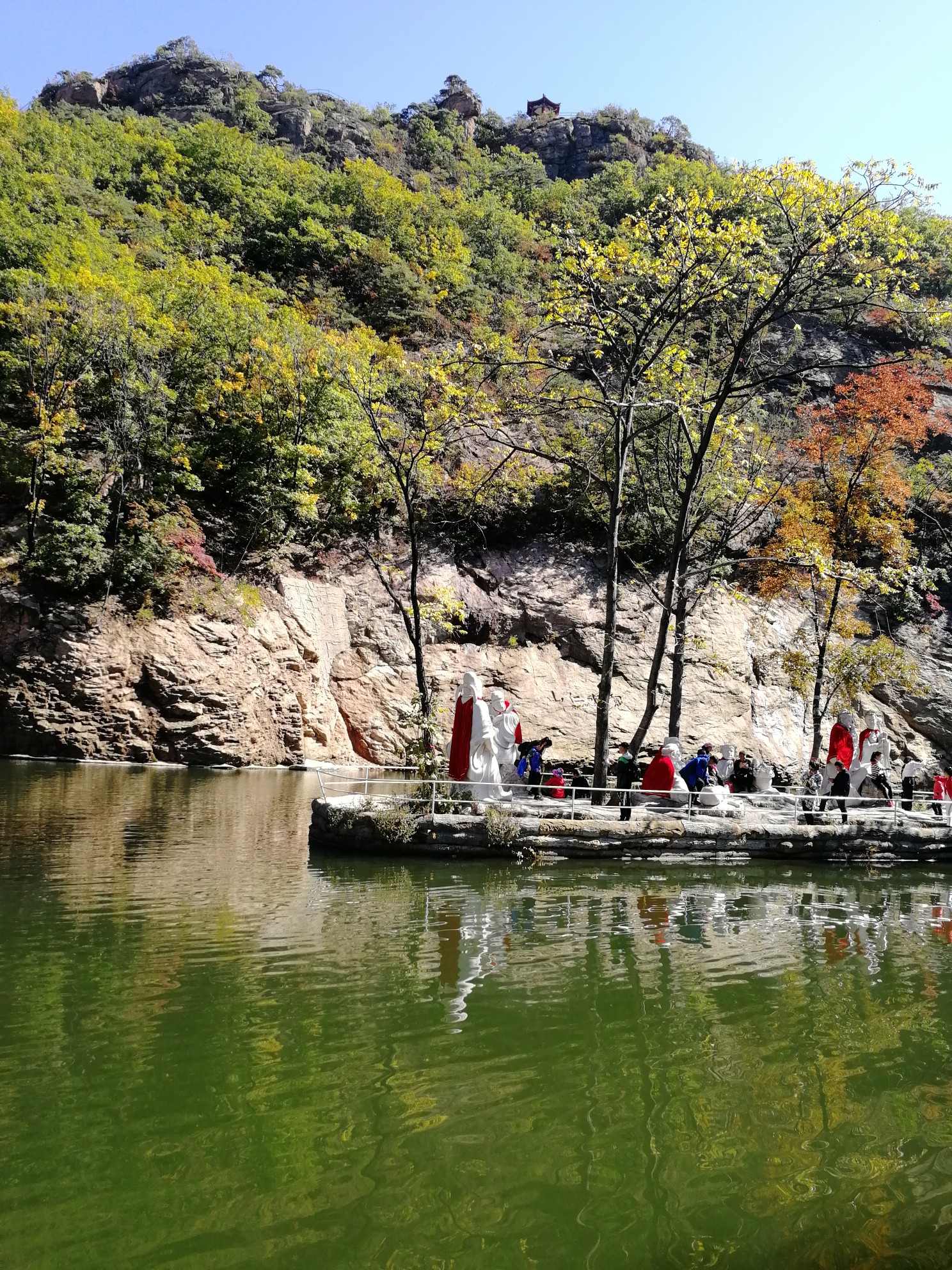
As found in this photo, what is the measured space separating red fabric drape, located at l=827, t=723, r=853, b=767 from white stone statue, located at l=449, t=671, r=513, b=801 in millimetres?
7777

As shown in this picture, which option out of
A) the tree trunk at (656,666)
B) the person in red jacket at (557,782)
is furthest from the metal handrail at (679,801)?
the tree trunk at (656,666)

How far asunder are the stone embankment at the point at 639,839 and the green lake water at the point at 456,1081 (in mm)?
2700

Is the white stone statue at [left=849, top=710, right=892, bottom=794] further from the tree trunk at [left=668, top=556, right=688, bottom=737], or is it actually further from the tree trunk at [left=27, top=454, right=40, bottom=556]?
the tree trunk at [left=27, top=454, right=40, bottom=556]

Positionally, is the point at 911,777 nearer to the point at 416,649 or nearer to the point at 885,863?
the point at 885,863

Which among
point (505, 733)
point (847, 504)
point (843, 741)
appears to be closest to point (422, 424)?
point (505, 733)

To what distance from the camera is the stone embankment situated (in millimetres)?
13977

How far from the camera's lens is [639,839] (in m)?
14.7

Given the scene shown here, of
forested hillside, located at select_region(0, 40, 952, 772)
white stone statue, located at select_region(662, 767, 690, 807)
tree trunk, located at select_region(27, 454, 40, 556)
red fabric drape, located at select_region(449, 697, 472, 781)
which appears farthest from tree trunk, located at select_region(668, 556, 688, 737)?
Result: tree trunk, located at select_region(27, 454, 40, 556)

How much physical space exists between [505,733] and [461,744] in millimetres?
1125

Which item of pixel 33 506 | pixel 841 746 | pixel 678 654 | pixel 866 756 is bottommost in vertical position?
pixel 866 756

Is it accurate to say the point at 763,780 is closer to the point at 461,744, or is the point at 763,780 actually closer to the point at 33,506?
the point at 461,744

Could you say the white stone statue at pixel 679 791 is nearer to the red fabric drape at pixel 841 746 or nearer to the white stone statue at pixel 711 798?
the white stone statue at pixel 711 798

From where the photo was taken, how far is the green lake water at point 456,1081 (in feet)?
13.5

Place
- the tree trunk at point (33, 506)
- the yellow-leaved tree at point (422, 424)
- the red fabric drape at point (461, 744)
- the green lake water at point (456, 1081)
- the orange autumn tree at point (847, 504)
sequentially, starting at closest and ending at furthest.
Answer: the green lake water at point (456, 1081)
the red fabric drape at point (461, 744)
the yellow-leaved tree at point (422, 424)
the orange autumn tree at point (847, 504)
the tree trunk at point (33, 506)
